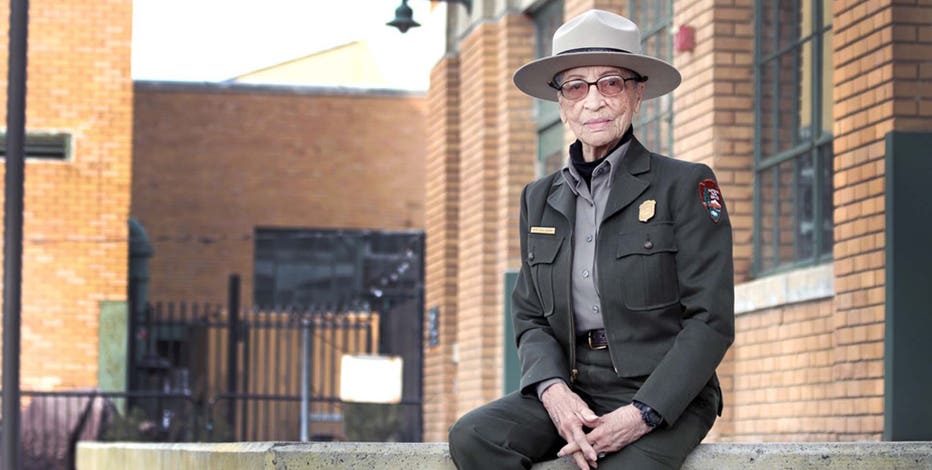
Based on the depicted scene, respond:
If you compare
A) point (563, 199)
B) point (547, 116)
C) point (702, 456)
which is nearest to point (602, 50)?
point (563, 199)

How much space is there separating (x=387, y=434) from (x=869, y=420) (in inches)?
523

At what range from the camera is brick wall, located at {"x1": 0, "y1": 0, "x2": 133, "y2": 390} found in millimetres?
21875

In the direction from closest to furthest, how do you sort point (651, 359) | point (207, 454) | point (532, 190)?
point (651, 359)
point (532, 190)
point (207, 454)

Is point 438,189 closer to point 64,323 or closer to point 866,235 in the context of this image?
point 64,323

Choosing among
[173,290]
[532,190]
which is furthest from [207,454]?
[173,290]

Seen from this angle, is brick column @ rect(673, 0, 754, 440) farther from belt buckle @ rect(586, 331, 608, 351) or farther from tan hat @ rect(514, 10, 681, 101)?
belt buckle @ rect(586, 331, 608, 351)

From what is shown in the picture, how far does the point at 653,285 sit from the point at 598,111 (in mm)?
529

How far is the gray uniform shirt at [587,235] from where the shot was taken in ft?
15.9

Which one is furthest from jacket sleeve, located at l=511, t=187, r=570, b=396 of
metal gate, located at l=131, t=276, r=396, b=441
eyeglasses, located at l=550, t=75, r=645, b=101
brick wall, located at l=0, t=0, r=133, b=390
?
brick wall, located at l=0, t=0, r=133, b=390

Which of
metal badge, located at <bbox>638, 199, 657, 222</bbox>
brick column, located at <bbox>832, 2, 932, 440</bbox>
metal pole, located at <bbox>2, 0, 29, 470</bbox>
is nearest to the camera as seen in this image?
metal badge, located at <bbox>638, 199, 657, 222</bbox>

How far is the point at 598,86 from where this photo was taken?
494 centimetres

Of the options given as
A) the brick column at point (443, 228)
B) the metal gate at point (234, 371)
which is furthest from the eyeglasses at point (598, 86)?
the metal gate at point (234, 371)

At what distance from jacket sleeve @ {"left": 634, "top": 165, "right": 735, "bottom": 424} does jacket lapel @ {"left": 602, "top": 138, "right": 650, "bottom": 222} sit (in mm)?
124

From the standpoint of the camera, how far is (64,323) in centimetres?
2195
